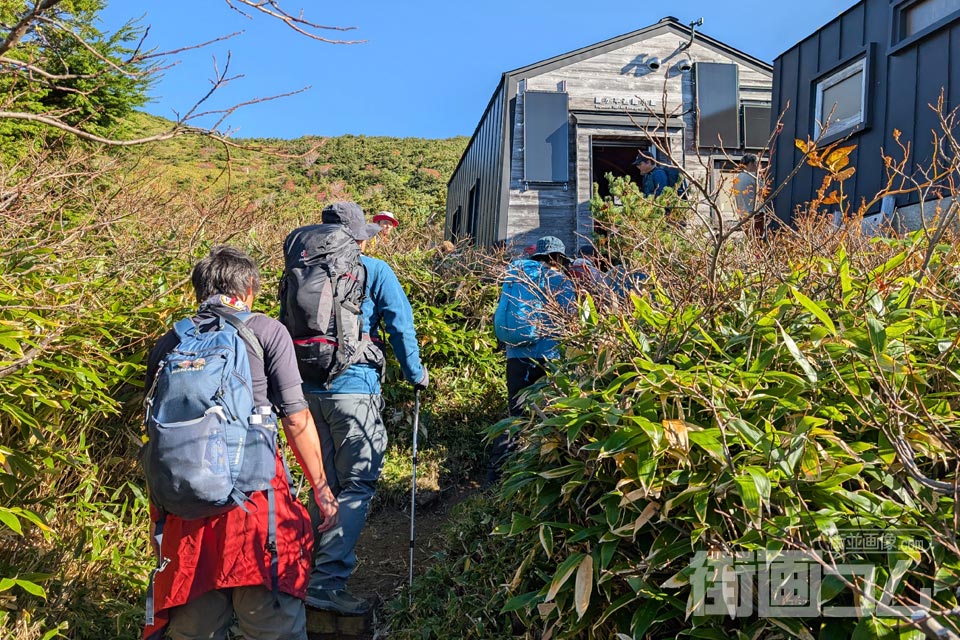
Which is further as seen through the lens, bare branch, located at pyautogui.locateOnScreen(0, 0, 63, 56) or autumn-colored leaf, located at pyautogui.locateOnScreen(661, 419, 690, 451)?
autumn-colored leaf, located at pyautogui.locateOnScreen(661, 419, 690, 451)

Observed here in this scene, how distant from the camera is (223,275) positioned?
2.69 m

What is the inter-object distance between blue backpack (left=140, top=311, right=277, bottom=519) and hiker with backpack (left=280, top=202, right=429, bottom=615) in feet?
3.41

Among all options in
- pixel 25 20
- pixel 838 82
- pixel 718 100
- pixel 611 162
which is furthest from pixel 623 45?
pixel 25 20

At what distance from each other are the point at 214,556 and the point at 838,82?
9.27 meters

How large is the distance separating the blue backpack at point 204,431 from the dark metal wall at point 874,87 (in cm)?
701

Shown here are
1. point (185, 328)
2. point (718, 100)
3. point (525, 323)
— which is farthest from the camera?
point (718, 100)

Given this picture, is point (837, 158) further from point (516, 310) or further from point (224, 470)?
point (224, 470)

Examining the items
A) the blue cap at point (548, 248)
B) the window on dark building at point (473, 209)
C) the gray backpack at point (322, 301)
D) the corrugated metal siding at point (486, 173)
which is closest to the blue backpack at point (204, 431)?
the gray backpack at point (322, 301)

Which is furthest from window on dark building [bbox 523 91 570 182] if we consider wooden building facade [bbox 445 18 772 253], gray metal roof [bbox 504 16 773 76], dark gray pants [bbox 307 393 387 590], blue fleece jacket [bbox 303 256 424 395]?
dark gray pants [bbox 307 393 387 590]

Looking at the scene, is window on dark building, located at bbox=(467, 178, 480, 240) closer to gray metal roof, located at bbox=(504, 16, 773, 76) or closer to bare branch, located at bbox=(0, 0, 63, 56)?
gray metal roof, located at bbox=(504, 16, 773, 76)

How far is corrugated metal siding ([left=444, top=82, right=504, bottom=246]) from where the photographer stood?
38.1 feet

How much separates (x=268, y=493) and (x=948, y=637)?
2201mm

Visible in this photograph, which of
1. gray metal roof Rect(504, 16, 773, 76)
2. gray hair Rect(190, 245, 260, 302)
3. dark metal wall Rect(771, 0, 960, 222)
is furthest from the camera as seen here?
gray metal roof Rect(504, 16, 773, 76)

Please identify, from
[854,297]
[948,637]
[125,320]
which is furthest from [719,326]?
[125,320]
